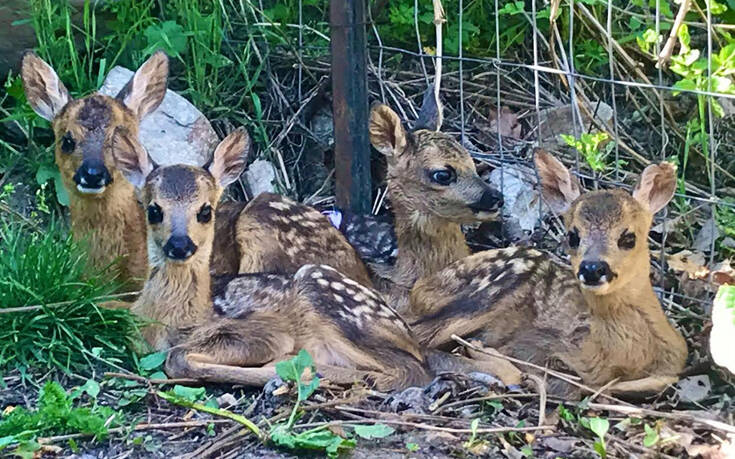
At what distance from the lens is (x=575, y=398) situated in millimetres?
4359

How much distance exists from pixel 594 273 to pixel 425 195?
5.15ft

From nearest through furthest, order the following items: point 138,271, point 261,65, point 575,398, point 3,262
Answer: point 575,398 → point 3,262 → point 138,271 → point 261,65

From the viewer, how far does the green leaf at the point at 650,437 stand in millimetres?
3713

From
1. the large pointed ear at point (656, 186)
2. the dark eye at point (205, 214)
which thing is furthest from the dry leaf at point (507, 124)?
the dark eye at point (205, 214)

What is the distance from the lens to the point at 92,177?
5254 mm

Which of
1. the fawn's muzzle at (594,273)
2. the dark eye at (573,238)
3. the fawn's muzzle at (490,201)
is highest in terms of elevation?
the dark eye at (573,238)

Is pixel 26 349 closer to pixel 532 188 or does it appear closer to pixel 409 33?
pixel 532 188

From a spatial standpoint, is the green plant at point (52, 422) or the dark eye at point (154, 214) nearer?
the green plant at point (52, 422)

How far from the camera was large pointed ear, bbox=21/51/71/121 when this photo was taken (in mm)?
5582

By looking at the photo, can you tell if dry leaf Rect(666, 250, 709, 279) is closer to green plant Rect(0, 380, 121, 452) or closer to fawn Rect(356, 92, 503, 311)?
fawn Rect(356, 92, 503, 311)

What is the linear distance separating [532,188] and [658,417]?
2306 mm

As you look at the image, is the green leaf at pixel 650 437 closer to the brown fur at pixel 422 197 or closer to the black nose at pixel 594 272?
the black nose at pixel 594 272

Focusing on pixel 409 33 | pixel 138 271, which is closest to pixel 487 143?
pixel 409 33

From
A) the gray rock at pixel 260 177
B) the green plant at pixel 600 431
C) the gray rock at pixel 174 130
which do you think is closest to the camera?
the green plant at pixel 600 431
